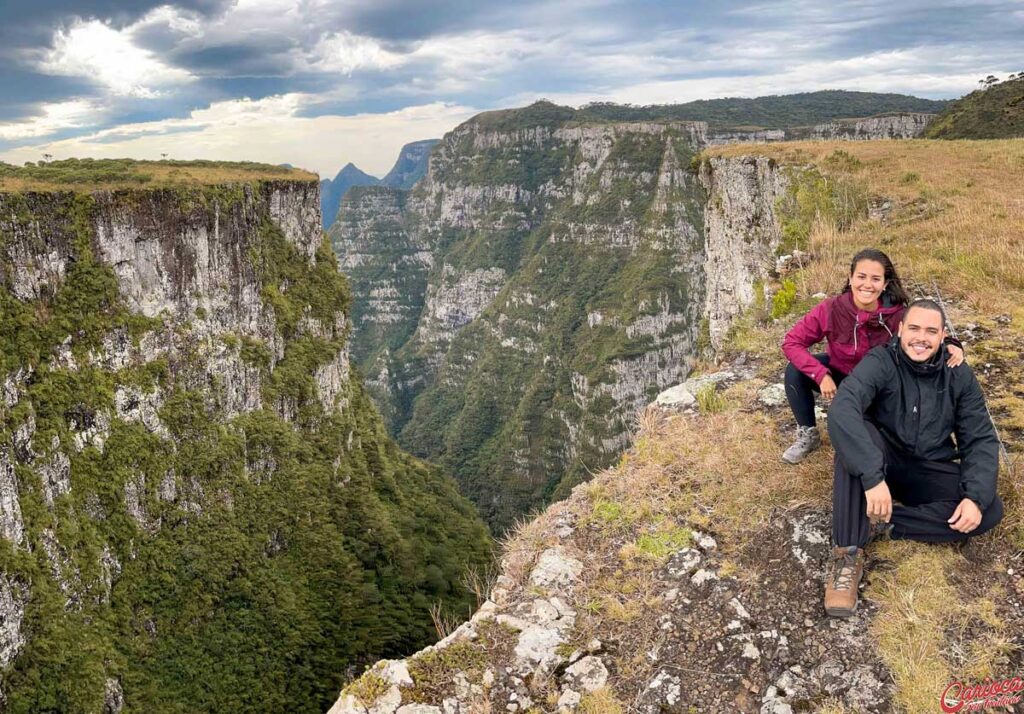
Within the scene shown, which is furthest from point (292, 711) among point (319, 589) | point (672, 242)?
point (672, 242)

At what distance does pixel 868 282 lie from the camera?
21.4 feet

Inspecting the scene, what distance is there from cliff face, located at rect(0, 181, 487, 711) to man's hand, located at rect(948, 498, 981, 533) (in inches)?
1511

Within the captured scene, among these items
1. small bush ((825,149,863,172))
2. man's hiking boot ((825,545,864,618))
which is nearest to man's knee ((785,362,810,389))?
man's hiking boot ((825,545,864,618))

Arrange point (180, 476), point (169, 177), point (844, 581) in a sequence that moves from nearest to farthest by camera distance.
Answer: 1. point (844, 581)
2. point (180, 476)
3. point (169, 177)

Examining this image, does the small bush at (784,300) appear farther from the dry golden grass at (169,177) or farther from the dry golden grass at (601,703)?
the dry golden grass at (169,177)

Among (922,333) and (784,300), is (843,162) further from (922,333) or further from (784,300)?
(922,333)

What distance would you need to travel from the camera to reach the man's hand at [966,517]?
Answer: 16.2 ft

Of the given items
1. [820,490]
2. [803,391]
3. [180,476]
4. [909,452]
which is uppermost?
[803,391]

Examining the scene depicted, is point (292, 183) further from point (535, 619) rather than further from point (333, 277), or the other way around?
point (535, 619)

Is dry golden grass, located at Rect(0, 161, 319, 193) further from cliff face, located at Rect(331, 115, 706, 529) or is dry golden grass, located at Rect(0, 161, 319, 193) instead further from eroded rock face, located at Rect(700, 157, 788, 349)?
cliff face, located at Rect(331, 115, 706, 529)

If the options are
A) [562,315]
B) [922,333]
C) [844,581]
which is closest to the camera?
[844,581]

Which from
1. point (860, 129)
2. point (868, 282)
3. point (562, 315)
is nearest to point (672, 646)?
point (868, 282)

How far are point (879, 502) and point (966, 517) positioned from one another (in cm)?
62

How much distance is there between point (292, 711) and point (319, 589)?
33.0 feet
